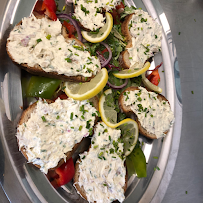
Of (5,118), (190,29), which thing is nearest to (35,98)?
(5,118)

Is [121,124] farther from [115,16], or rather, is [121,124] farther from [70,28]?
[115,16]

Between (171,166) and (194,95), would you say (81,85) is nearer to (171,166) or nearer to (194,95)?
(171,166)

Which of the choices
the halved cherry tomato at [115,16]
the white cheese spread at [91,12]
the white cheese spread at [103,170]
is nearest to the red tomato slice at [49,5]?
the white cheese spread at [91,12]

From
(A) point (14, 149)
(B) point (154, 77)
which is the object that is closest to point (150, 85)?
(B) point (154, 77)

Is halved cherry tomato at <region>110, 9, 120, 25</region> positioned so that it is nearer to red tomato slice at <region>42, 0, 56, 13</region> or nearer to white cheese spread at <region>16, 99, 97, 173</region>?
red tomato slice at <region>42, 0, 56, 13</region>

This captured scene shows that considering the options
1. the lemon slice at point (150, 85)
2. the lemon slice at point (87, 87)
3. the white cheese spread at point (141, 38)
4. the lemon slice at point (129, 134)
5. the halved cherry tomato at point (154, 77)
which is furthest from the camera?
the halved cherry tomato at point (154, 77)

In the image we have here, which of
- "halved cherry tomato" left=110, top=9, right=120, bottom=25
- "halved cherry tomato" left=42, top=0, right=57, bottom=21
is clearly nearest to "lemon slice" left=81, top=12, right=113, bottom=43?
A: "halved cherry tomato" left=110, top=9, right=120, bottom=25

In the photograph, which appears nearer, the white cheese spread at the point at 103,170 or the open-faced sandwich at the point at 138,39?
the white cheese spread at the point at 103,170

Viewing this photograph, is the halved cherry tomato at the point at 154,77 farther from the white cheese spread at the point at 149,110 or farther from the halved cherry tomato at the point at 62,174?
the halved cherry tomato at the point at 62,174
